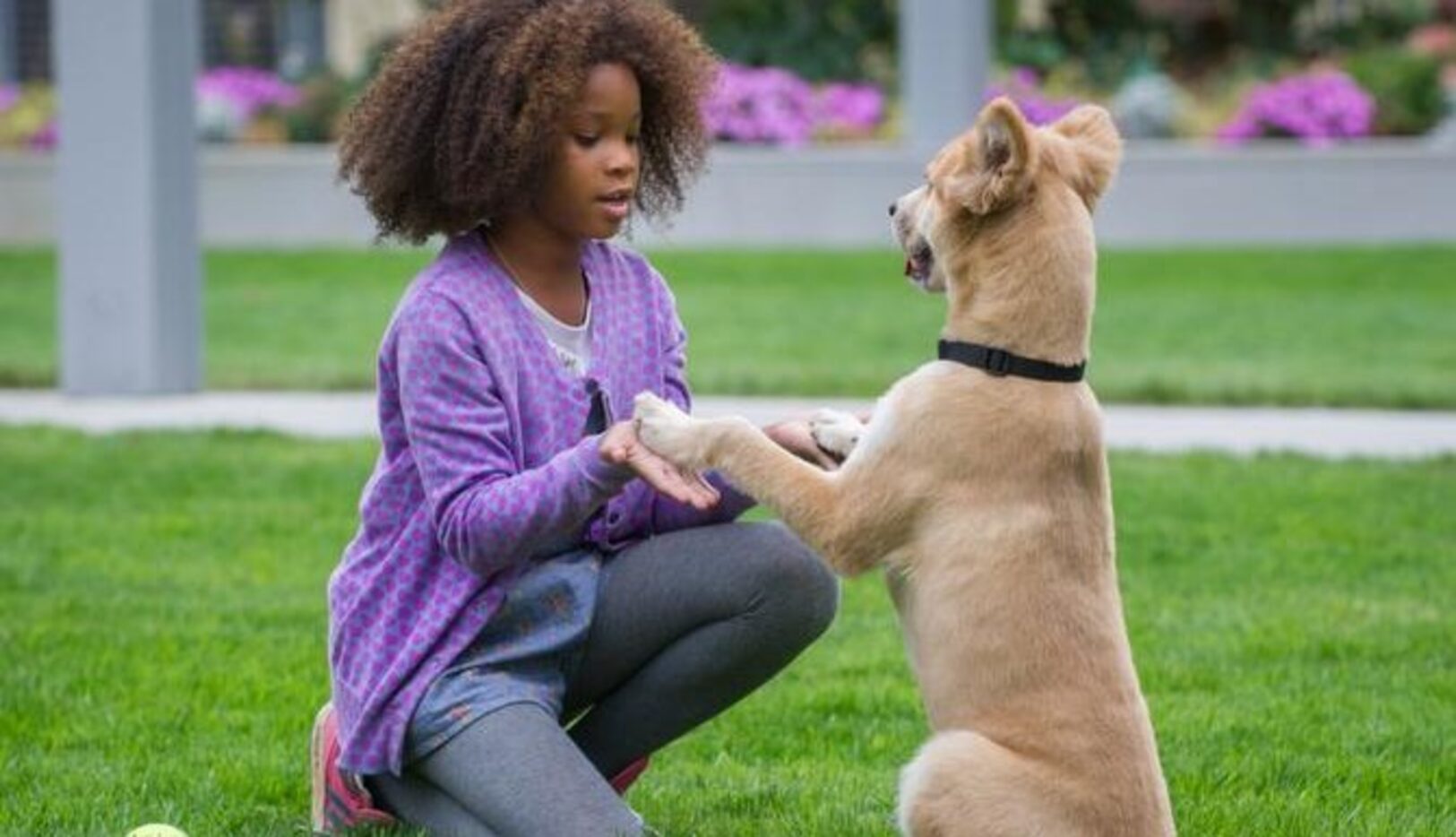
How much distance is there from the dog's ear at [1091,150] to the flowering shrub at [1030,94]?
49.4 feet

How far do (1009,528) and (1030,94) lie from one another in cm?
1807

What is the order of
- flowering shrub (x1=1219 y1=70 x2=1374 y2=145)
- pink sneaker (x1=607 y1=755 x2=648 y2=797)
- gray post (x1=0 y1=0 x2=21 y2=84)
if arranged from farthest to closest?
gray post (x1=0 y1=0 x2=21 y2=84), flowering shrub (x1=1219 y1=70 x2=1374 y2=145), pink sneaker (x1=607 y1=755 x2=648 y2=797)

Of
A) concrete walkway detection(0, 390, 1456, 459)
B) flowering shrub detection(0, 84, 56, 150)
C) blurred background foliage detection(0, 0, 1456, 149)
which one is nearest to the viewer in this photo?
concrete walkway detection(0, 390, 1456, 459)

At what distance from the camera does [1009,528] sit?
3.84m

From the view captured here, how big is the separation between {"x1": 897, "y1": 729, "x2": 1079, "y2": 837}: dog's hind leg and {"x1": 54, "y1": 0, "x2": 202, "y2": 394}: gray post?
8004 mm

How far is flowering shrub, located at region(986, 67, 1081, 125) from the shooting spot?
19.8 meters

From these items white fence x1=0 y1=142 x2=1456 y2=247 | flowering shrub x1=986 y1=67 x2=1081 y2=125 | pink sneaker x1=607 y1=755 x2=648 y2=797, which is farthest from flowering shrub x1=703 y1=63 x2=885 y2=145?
pink sneaker x1=607 y1=755 x2=648 y2=797

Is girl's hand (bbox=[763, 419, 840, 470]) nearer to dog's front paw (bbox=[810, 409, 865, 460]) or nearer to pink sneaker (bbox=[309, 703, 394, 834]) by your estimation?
dog's front paw (bbox=[810, 409, 865, 460])

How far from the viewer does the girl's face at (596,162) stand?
167 inches

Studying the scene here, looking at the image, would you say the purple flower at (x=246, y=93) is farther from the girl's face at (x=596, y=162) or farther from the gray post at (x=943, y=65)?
the girl's face at (x=596, y=162)

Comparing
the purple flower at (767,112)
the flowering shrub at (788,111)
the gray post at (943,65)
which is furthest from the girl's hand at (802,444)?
the purple flower at (767,112)

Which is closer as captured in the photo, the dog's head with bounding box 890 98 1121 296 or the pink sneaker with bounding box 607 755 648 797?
the dog's head with bounding box 890 98 1121 296

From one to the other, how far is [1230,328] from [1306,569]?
6573 millimetres

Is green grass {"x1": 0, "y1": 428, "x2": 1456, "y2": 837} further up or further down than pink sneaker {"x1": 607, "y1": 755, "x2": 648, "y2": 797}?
further down
